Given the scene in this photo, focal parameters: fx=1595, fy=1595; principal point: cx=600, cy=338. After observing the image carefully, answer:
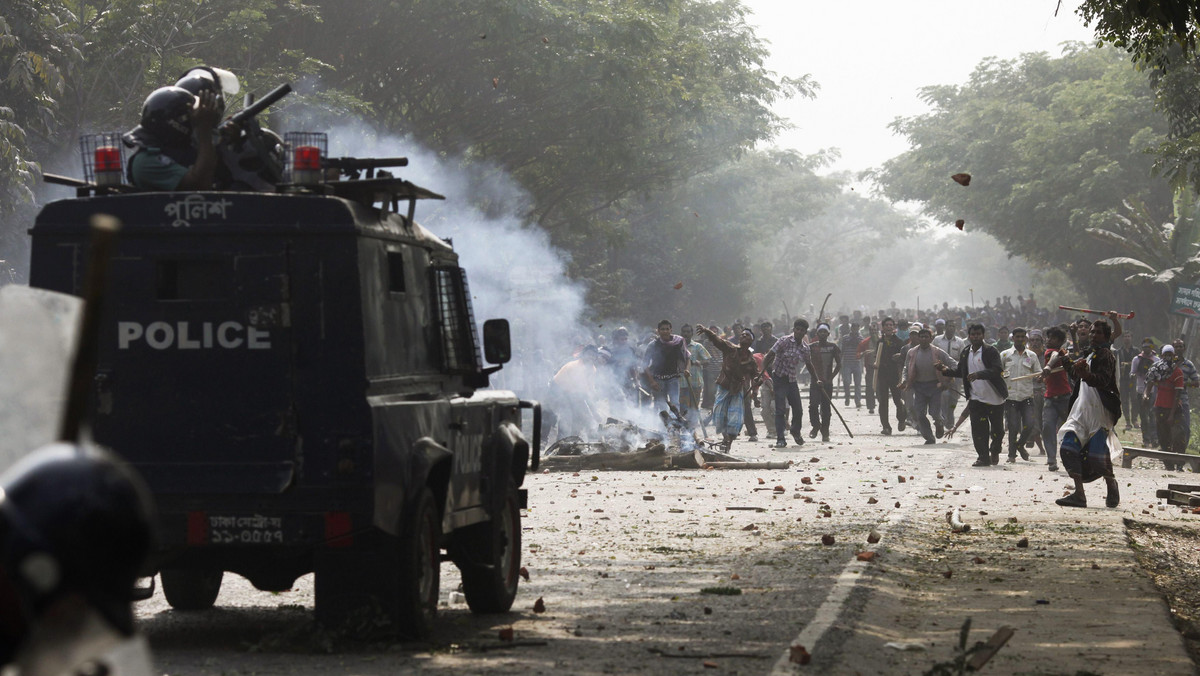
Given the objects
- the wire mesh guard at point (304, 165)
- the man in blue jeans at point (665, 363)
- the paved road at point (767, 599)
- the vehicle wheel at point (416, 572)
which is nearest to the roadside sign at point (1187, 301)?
the man in blue jeans at point (665, 363)

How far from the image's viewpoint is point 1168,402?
72.2ft

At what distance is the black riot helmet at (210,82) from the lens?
795 cm

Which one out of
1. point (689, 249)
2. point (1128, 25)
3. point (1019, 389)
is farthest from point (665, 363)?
point (689, 249)

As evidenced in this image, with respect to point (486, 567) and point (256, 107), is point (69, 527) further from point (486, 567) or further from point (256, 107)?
point (486, 567)

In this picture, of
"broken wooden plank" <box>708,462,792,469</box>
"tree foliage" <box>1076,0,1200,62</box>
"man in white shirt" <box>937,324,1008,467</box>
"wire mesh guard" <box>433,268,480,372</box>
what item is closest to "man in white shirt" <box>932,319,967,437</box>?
"man in white shirt" <box>937,324,1008,467</box>

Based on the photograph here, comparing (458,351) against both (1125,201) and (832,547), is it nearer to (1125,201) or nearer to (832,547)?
(832,547)

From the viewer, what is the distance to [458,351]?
8.33 meters

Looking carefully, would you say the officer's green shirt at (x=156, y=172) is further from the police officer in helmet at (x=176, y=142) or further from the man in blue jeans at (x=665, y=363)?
the man in blue jeans at (x=665, y=363)

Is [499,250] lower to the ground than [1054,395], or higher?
higher

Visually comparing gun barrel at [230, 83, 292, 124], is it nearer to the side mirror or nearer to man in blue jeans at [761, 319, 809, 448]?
the side mirror

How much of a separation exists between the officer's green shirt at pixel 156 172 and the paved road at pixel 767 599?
217cm

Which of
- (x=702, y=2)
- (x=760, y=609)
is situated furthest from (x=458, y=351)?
(x=702, y=2)

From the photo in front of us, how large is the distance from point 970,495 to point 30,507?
49.7ft

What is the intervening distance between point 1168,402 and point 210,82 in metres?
17.2
